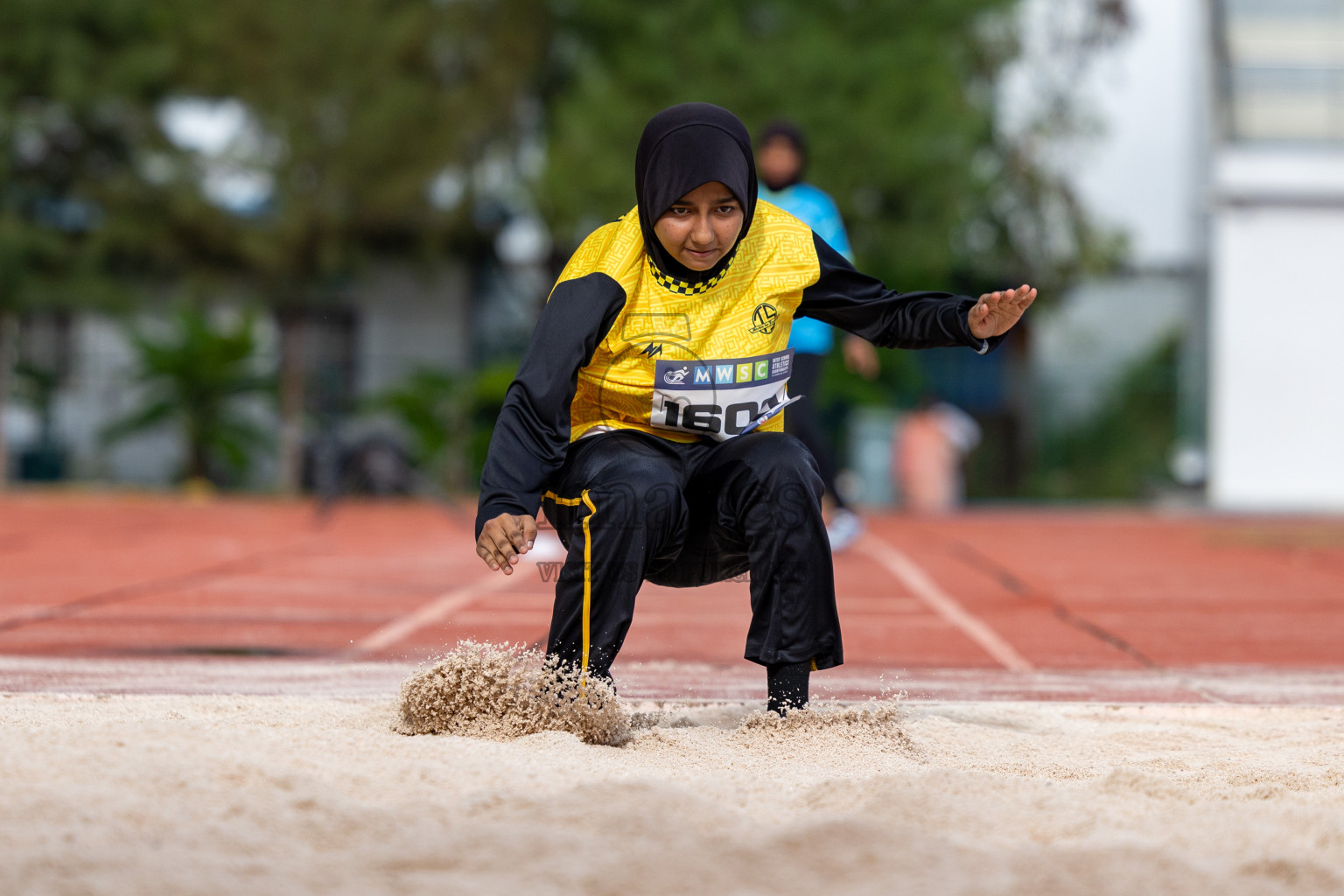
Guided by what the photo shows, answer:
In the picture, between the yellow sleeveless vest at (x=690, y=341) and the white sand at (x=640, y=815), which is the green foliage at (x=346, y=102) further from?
the white sand at (x=640, y=815)

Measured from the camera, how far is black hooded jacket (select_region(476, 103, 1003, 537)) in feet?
8.79

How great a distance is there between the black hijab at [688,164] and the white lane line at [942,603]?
1796 mm

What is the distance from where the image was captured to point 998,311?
2828mm

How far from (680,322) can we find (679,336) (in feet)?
0.10

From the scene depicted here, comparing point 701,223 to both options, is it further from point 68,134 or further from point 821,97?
point 68,134

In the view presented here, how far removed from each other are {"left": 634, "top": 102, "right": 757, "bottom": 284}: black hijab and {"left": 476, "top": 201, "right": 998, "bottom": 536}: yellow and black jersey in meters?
0.04

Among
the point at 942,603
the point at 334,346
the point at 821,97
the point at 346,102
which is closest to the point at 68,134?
the point at 346,102

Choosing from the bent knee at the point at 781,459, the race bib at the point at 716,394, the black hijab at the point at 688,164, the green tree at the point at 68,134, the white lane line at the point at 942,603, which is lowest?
the white lane line at the point at 942,603

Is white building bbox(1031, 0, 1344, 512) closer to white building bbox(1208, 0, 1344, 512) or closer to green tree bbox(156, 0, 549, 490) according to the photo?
white building bbox(1208, 0, 1344, 512)

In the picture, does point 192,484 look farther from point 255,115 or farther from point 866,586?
point 866,586

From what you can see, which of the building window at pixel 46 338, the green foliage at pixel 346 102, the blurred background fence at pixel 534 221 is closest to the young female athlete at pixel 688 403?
the blurred background fence at pixel 534 221

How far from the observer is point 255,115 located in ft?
51.8

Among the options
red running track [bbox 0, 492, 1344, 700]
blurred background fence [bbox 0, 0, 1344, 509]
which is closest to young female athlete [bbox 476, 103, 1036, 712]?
red running track [bbox 0, 492, 1344, 700]

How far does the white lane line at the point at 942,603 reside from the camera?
4215 mm
